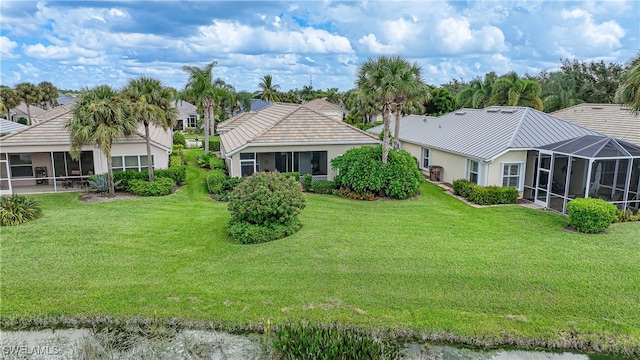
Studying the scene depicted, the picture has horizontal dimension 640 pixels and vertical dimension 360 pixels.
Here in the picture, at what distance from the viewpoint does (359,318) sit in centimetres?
989

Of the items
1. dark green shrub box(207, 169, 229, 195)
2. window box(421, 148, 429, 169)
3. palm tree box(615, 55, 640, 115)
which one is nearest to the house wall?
dark green shrub box(207, 169, 229, 195)

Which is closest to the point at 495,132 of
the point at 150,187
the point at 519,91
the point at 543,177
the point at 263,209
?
the point at 543,177

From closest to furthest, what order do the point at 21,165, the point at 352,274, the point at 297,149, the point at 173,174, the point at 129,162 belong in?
the point at 352,274
the point at 297,149
the point at 21,165
the point at 129,162
the point at 173,174

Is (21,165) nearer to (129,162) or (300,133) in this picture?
(129,162)

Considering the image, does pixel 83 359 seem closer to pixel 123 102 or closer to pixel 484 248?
pixel 484 248

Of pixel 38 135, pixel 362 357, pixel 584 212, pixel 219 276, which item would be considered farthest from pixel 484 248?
pixel 38 135

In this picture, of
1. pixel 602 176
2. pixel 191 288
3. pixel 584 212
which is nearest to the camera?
pixel 191 288

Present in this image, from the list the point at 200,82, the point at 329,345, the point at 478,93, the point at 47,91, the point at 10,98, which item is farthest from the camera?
the point at 47,91

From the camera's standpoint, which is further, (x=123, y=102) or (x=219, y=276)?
(x=123, y=102)

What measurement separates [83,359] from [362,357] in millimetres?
5889

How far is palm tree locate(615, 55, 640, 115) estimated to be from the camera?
15.7 m

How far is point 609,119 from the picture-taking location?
24.1 m

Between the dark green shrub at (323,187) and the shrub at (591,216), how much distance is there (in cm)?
1112

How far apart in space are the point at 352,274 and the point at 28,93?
54637 mm
